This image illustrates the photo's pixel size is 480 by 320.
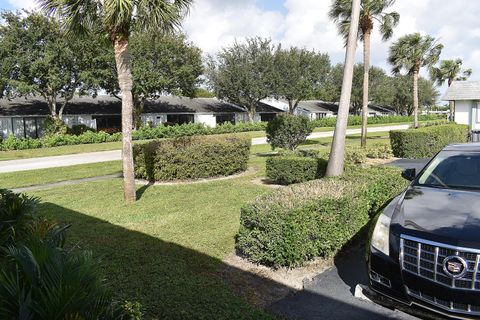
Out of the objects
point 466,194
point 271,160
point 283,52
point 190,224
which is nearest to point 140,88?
point 283,52

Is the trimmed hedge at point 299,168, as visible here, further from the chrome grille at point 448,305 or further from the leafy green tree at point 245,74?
the leafy green tree at point 245,74

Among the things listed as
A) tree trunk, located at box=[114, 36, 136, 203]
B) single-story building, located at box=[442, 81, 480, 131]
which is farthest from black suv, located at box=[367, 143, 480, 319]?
single-story building, located at box=[442, 81, 480, 131]

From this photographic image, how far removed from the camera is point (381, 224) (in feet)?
13.3

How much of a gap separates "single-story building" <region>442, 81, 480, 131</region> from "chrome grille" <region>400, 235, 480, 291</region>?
A: 26.9 metres

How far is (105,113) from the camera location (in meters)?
41.5

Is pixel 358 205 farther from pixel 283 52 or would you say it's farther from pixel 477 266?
pixel 283 52

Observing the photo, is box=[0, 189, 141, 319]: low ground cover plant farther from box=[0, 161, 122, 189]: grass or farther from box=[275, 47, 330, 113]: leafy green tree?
box=[275, 47, 330, 113]: leafy green tree

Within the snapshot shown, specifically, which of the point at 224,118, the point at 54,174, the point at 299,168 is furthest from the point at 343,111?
the point at 224,118

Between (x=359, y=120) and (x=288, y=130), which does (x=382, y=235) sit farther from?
(x=359, y=120)

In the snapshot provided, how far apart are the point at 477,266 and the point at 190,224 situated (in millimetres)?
4891

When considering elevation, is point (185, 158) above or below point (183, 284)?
above

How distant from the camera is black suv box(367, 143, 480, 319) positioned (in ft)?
10.7

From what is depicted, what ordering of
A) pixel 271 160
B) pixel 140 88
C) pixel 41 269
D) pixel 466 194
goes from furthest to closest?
pixel 140 88 < pixel 271 160 < pixel 466 194 < pixel 41 269

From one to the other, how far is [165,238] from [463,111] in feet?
90.4
